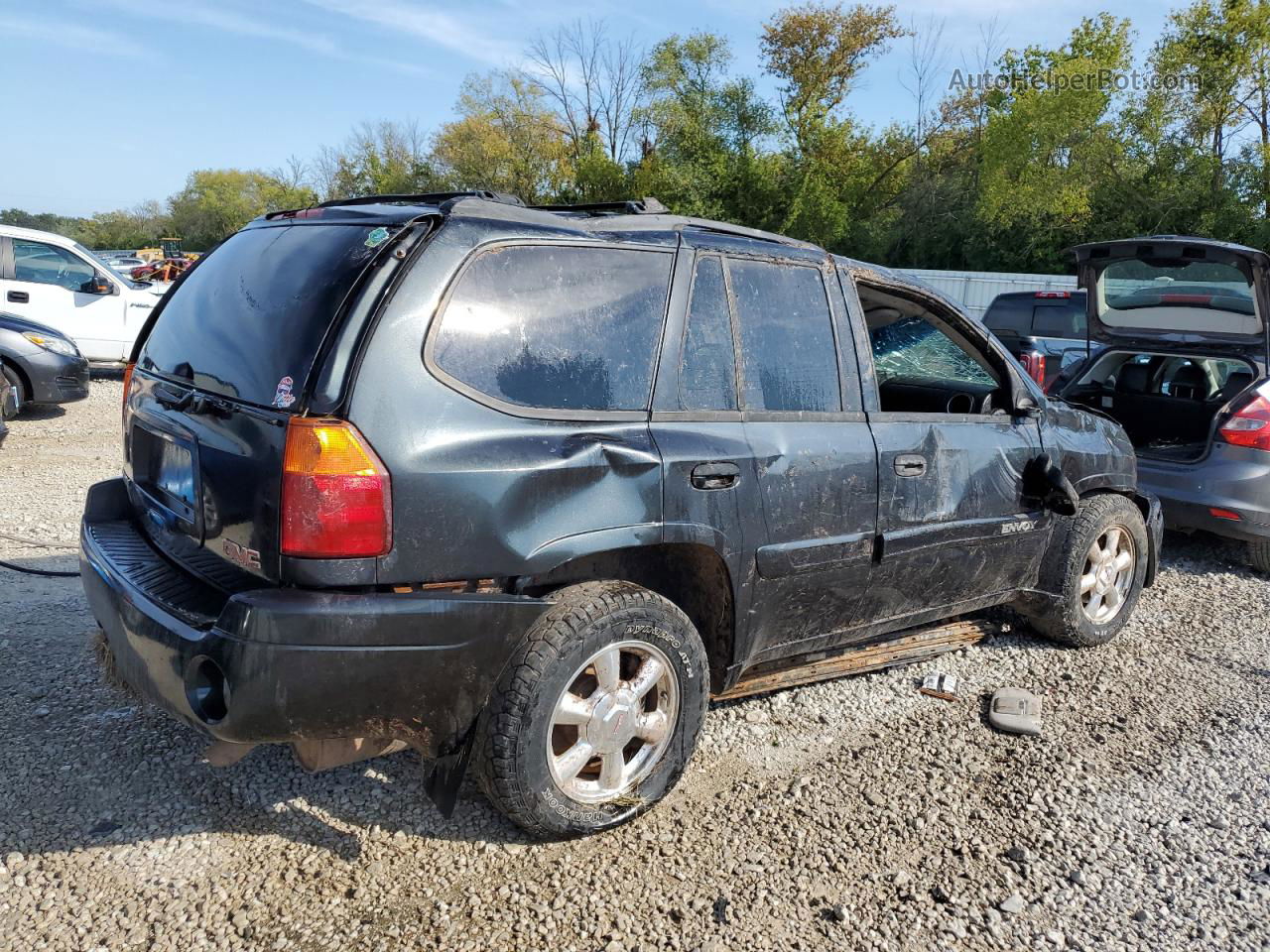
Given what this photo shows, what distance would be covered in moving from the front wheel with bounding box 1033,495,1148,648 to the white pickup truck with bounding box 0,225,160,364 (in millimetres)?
10428

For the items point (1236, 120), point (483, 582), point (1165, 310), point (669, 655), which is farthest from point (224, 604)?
point (1236, 120)

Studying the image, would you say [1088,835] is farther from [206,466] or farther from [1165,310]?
[1165,310]

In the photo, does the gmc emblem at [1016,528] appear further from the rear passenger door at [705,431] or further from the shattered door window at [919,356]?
the rear passenger door at [705,431]

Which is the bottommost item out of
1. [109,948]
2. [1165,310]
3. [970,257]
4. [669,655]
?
[109,948]

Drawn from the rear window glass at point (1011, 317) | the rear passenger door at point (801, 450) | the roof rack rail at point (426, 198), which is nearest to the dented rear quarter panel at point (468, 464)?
the roof rack rail at point (426, 198)

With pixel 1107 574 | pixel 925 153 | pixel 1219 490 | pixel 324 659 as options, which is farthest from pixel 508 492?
pixel 925 153

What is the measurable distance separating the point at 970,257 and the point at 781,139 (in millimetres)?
10986

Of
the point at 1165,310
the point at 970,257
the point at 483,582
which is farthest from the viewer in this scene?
the point at 970,257

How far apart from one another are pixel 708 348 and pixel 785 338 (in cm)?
37

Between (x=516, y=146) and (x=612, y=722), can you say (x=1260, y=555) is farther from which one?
(x=516, y=146)

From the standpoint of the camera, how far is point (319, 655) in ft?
7.66

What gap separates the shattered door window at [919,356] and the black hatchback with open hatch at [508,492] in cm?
72

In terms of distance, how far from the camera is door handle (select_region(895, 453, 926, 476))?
3.50 metres

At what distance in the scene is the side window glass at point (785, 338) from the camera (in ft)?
10.5
